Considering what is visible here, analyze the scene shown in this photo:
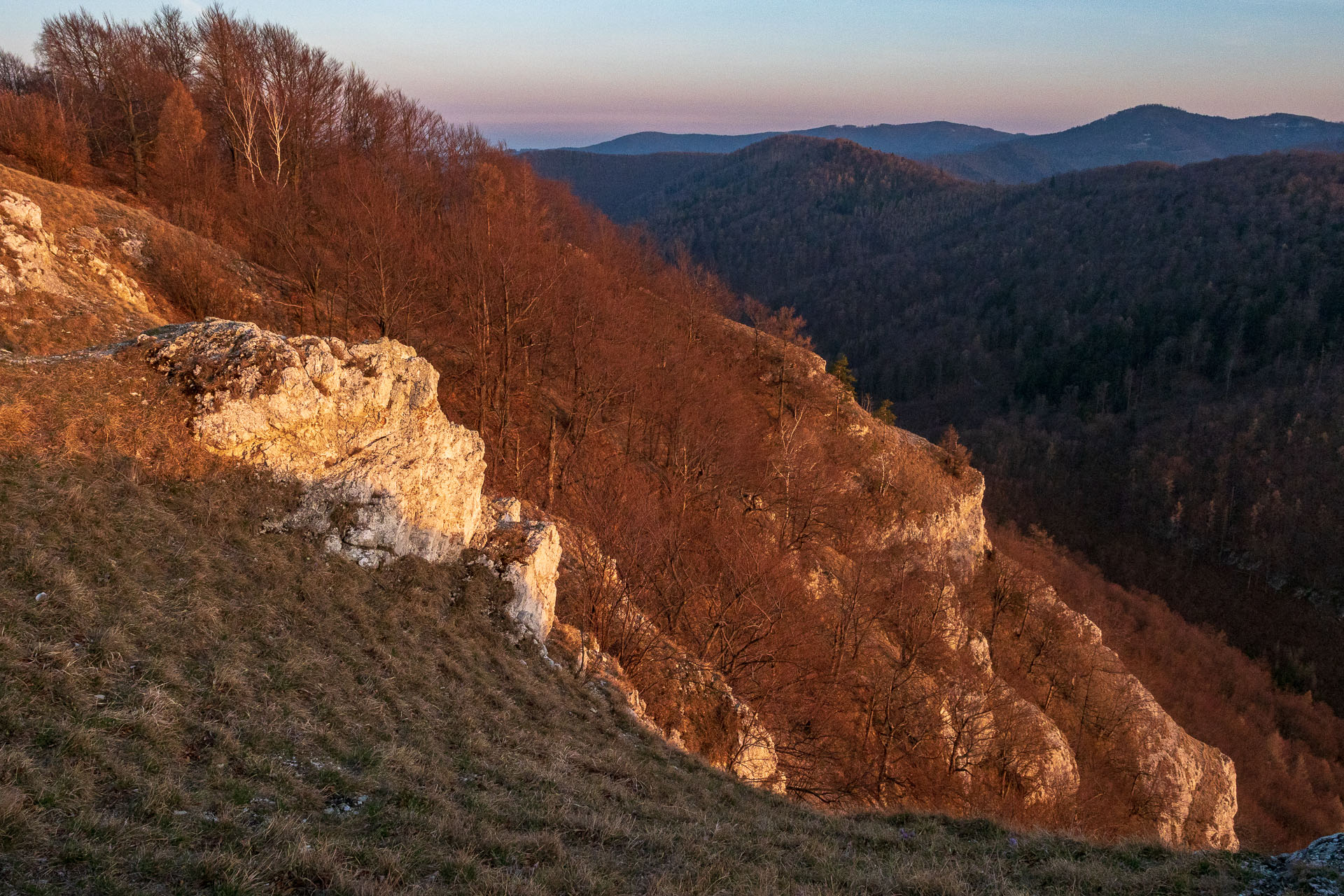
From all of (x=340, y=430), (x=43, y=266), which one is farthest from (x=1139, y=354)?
(x=43, y=266)

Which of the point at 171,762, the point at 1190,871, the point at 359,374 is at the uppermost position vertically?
the point at 359,374

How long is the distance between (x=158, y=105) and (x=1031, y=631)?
181 feet

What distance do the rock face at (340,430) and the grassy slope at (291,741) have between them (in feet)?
1.89

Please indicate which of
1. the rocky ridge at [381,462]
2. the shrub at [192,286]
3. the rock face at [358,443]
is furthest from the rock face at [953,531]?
the shrub at [192,286]

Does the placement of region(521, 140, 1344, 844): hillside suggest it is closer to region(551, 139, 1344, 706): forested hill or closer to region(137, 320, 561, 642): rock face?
region(551, 139, 1344, 706): forested hill

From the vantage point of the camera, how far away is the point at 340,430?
13773mm

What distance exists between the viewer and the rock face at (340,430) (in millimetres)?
12562

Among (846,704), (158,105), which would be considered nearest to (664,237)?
(158,105)

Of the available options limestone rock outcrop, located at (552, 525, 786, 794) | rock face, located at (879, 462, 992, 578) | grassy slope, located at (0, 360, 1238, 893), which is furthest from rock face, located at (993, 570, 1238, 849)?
grassy slope, located at (0, 360, 1238, 893)

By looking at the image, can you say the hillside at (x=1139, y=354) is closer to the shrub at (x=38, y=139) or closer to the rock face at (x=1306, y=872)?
the rock face at (x=1306, y=872)

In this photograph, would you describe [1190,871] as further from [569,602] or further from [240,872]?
[569,602]

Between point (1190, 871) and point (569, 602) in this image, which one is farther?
point (569, 602)

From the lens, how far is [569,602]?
17.5 meters

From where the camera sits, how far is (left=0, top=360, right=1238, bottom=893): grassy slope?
17.6ft
